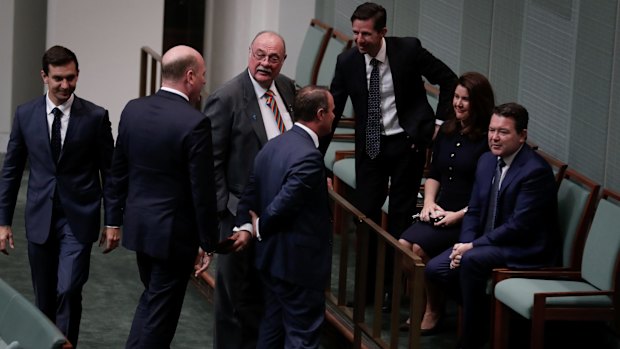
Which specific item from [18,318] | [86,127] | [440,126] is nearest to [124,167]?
[86,127]

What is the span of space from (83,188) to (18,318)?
149 cm

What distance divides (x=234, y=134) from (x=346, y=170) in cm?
212

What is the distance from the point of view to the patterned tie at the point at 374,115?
644 centimetres

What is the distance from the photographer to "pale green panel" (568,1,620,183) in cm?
635

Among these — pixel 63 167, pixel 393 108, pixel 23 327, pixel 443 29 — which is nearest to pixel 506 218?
pixel 393 108

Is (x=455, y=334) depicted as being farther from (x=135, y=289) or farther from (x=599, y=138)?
(x=135, y=289)

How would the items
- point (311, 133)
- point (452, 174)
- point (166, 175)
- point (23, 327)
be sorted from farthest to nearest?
point (452, 174) < point (311, 133) < point (166, 175) < point (23, 327)

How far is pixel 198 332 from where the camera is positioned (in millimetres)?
6711

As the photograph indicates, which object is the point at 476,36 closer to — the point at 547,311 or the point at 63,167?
the point at 547,311

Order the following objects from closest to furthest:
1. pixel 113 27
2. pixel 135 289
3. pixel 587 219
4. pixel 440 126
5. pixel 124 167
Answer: pixel 124 167 → pixel 587 219 → pixel 440 126 → pixel 135 289 → pixel 113 27

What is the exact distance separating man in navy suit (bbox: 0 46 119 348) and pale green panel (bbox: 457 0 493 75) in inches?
105

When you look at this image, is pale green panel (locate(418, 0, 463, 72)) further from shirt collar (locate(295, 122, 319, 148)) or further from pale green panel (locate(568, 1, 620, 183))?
shirt collar (locate(295, 122, 319, 148))

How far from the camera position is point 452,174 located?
642 cm

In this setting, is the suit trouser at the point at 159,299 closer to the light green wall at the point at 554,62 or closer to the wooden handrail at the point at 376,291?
the wooden handrail at the point at 376,291
